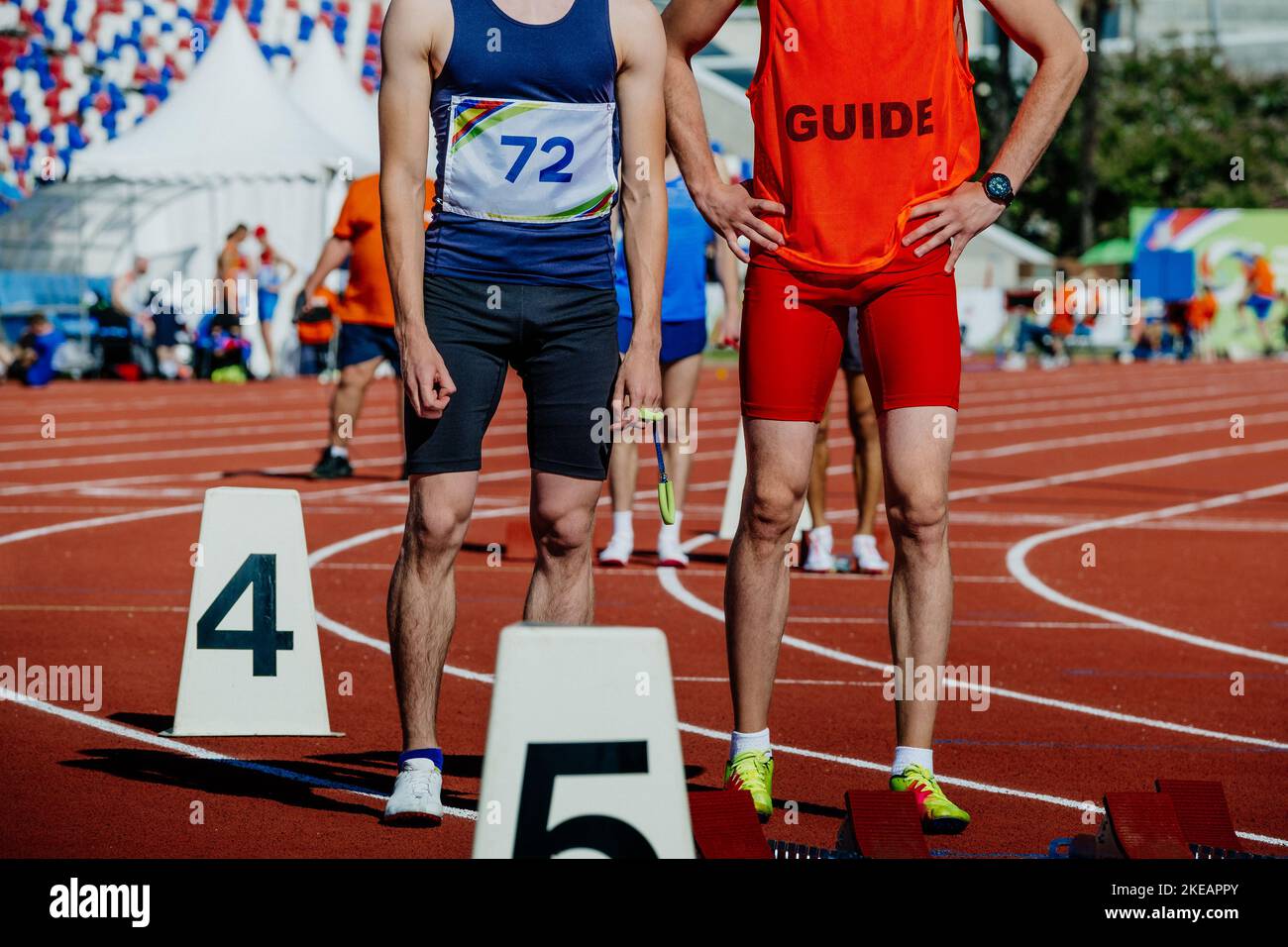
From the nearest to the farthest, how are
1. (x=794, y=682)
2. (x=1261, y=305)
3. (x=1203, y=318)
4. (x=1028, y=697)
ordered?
1. (x=1028, y=697)
2. (x=794, y=682)
3. (x=1203, y=318)
4. (x=1261, y=305)

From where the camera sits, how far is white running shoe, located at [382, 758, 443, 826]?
16.8 ft

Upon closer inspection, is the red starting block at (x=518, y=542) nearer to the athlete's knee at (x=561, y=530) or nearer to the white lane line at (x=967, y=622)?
the white lane line at (x=967, y=622)

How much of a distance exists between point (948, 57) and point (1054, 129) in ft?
1.23

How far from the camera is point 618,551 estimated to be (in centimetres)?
1056

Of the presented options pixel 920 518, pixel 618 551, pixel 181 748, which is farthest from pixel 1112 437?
pixel 920 518

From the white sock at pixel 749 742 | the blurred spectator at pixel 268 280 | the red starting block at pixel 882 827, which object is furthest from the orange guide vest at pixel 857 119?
the blurred spectator at pixel 268 280

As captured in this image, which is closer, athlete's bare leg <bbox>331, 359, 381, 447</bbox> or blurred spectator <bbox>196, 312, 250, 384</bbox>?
athlete's bare leg <bbox>331, 359, 381, 447</bbox>

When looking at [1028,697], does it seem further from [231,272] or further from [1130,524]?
[231,272]

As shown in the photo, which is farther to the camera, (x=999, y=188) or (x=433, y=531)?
(x=999, y=188)

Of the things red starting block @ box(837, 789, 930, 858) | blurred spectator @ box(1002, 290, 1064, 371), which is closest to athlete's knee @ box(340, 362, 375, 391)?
red starting block @ box(837, 789, 930, 858)

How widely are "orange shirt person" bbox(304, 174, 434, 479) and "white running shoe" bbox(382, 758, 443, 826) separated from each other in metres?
8.69

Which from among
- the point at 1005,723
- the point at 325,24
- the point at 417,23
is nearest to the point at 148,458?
the point at 1005,723

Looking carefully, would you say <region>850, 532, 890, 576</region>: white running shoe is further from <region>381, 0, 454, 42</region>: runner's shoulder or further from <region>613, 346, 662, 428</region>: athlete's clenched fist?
<region>381, 0, 454, 42</region>: runner's shoulder

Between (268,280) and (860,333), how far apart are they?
23487 mm
